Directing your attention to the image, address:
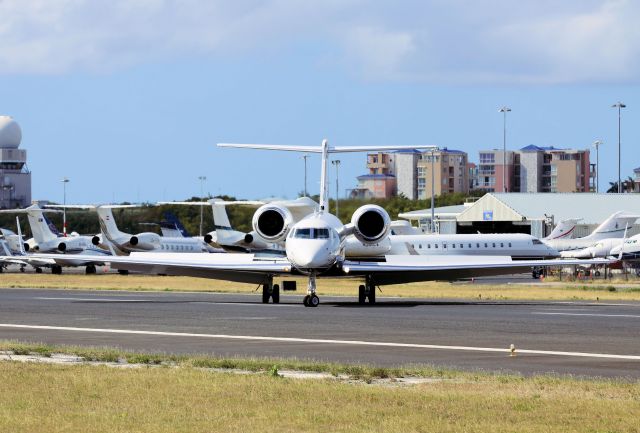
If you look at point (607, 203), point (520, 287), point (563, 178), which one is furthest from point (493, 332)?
point (563, 178)

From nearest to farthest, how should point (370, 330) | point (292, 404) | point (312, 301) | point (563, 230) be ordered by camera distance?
point (292, 404)
point (370, 330)
point (312, 301)
point (563, 230)

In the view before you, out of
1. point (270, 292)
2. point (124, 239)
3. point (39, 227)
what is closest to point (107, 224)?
point (124, 239)

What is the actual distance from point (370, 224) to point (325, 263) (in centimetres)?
372

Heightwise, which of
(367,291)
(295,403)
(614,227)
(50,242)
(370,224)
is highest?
(370,224)

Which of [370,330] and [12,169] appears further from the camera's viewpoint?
[12,169]

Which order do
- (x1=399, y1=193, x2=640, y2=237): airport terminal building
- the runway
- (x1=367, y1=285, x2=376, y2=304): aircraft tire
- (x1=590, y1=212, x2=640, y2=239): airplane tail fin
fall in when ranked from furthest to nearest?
(x1=399, y1=193, x2=640, y2=237): airport terminal building < (x1=590, y1=212, x2=640, y2=239): airplane tail fin < (x1=367, y1=285, x2=376, y2=304): aircraft tire < the runway

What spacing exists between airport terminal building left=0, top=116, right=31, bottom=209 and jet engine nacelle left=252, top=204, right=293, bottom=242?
128887mm

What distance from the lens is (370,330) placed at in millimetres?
28203

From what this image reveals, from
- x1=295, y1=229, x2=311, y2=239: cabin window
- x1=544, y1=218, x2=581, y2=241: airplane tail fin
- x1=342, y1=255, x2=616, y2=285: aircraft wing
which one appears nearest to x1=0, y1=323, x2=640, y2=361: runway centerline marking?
x1=295, y1=229, x2=311, y2=239: cabin window

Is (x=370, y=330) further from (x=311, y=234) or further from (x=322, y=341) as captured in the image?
(x=311, y=234)

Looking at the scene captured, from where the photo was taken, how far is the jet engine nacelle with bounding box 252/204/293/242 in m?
41.8

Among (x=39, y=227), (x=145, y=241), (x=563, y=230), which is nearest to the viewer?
(x=145, y=241)

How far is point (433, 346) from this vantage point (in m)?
23.6

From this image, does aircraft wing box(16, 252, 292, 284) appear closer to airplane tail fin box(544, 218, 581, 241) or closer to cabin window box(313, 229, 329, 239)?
cabin window box(313, 229, 329, 239)
